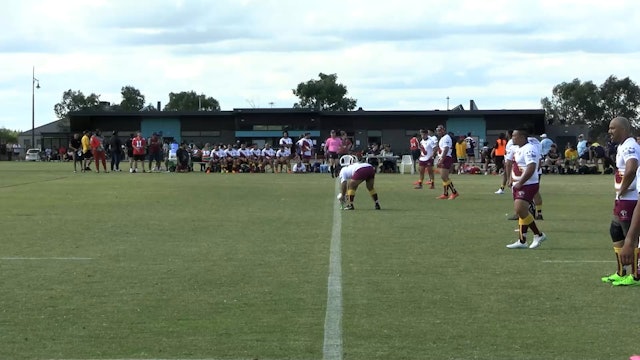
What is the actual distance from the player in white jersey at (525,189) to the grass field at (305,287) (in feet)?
0.93

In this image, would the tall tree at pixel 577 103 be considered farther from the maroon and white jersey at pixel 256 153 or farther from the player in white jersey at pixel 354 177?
the player in white jersey at pixel 354 177

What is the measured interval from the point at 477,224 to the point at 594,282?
637 cm

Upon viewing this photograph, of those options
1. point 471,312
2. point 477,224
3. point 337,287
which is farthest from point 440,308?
point 477,224

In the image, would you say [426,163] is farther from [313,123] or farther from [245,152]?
[313,123]

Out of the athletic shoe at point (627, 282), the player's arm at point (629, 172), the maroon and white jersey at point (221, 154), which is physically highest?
the player's arm at point (629, 172)

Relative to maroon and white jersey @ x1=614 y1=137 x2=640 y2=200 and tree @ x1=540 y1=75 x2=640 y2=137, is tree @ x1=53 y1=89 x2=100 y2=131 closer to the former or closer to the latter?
tree @ x1=540 y1=75 x2=640 y2=137

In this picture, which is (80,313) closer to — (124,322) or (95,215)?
(124,322)

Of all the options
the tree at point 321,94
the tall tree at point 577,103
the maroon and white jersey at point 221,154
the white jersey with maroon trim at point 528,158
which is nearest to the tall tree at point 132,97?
the tree at point 321,94

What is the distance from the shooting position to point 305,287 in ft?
30.3

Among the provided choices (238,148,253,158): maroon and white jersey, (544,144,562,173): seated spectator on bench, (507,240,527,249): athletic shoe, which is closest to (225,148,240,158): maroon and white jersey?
(238,148,253,158): maroon and white jersey

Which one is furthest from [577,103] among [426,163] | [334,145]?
[426,163]

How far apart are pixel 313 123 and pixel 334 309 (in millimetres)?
66893

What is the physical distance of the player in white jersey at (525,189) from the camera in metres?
12.7

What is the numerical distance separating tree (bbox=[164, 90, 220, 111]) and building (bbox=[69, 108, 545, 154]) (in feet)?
275
